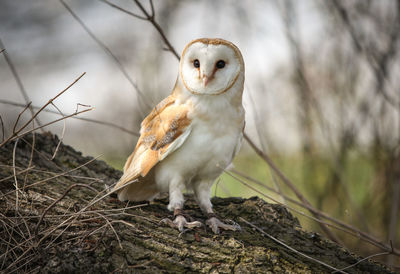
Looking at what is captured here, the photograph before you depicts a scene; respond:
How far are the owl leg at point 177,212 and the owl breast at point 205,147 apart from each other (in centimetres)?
5

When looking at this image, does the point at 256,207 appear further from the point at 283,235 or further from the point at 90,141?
the point at 90,141

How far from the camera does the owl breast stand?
1749mm

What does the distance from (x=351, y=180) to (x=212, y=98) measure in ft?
8.18

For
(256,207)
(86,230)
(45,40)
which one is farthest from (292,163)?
(45,40)

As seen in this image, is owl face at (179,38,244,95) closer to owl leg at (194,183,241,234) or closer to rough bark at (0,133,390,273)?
owl leg at (194,183,241,234)

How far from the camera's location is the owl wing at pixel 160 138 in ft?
5.71

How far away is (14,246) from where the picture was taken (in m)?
1.35

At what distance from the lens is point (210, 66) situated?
5.57 feet

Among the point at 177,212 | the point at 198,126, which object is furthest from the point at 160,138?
the point at 177,212

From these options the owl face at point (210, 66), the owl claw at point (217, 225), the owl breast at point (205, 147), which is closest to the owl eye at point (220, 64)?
the owl face at point (210, 66)

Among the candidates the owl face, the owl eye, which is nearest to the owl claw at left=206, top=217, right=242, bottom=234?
the owl face

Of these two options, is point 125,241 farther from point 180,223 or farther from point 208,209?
point 208,209

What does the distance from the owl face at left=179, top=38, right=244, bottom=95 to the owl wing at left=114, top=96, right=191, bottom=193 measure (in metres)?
0.13

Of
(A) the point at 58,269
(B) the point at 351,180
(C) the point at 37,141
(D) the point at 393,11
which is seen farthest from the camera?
(B) the point at 351,180
